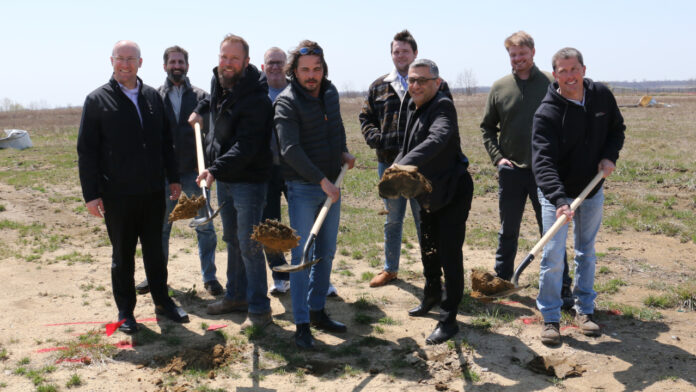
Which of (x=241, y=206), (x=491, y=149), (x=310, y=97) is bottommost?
(x=241, y=206)

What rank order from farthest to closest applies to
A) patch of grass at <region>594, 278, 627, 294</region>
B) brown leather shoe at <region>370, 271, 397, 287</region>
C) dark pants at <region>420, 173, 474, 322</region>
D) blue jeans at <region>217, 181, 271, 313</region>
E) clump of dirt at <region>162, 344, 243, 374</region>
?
brown leather shoe at <region>370, 271, 397, 287</region> < patch of grass at <region>594, 278, 627, 294</region> < blue jeans at <region>217, 181, 271, 313</region> < dark pants at <region>420, 173, 474, 322</region> < clump of dirt at <region>162, 344, 243, 374</region>

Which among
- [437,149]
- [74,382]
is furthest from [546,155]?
[74,382]

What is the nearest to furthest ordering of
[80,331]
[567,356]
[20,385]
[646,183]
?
[20,385] < [567,356] < [80,331] < [646,183]

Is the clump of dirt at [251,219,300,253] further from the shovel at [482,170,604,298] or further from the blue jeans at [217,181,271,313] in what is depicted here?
the shovel at [482,170,604,298]

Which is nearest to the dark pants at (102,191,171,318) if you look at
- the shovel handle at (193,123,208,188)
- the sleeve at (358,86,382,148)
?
the shovel handle at (193,123,208,188)

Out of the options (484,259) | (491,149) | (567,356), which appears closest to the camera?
(567,356)

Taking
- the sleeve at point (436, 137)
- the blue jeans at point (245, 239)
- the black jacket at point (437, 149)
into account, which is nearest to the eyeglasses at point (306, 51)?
the black jacket at point (437, 149)

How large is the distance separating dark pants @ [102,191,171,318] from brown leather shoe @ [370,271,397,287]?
7.35ft

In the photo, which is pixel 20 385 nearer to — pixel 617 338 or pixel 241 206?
pixel 241 206

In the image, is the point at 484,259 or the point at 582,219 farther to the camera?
the point at 484,259

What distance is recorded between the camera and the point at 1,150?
20.6m

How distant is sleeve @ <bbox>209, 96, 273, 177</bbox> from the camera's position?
475cm

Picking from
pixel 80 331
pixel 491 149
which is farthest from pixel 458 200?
pixel 80 331

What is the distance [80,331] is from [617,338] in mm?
4803
